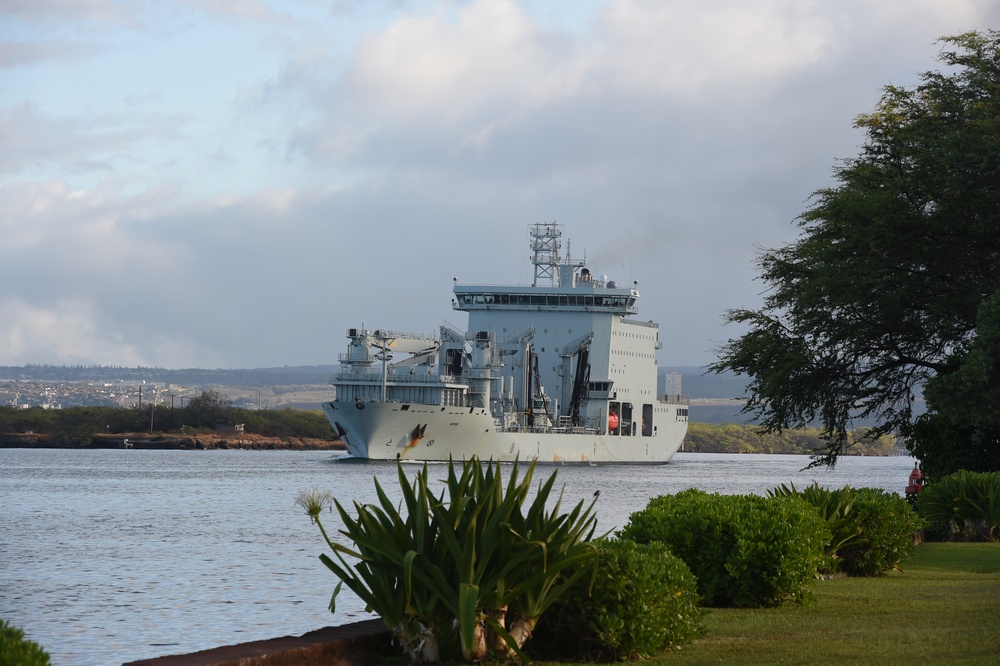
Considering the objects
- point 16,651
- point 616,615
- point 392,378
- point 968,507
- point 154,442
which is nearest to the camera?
point 16,651

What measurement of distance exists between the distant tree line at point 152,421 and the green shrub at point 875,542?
91.6m

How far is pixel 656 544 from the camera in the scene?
9.55m

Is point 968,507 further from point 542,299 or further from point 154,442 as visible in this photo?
point 154,442

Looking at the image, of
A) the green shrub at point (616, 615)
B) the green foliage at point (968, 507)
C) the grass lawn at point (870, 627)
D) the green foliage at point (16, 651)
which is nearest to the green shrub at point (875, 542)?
the grass lawn at point (870, 627)

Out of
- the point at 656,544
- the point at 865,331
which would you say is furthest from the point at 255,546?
the point at 656,544

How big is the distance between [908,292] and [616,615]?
18.0 metres

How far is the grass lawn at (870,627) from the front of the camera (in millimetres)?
8672

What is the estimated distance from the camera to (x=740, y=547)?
36.6 ft

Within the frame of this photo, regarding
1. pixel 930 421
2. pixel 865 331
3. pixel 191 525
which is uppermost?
pixel 865 331

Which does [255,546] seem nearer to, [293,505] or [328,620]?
[328,620]

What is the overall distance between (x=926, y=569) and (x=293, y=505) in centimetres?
2561

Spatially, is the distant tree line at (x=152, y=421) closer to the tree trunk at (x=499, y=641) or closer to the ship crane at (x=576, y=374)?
the ship crane at (x=576, y=374)

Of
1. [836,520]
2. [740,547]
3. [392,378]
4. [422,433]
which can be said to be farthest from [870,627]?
[392,378]

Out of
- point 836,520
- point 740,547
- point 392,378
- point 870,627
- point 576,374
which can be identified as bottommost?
point 870,627
